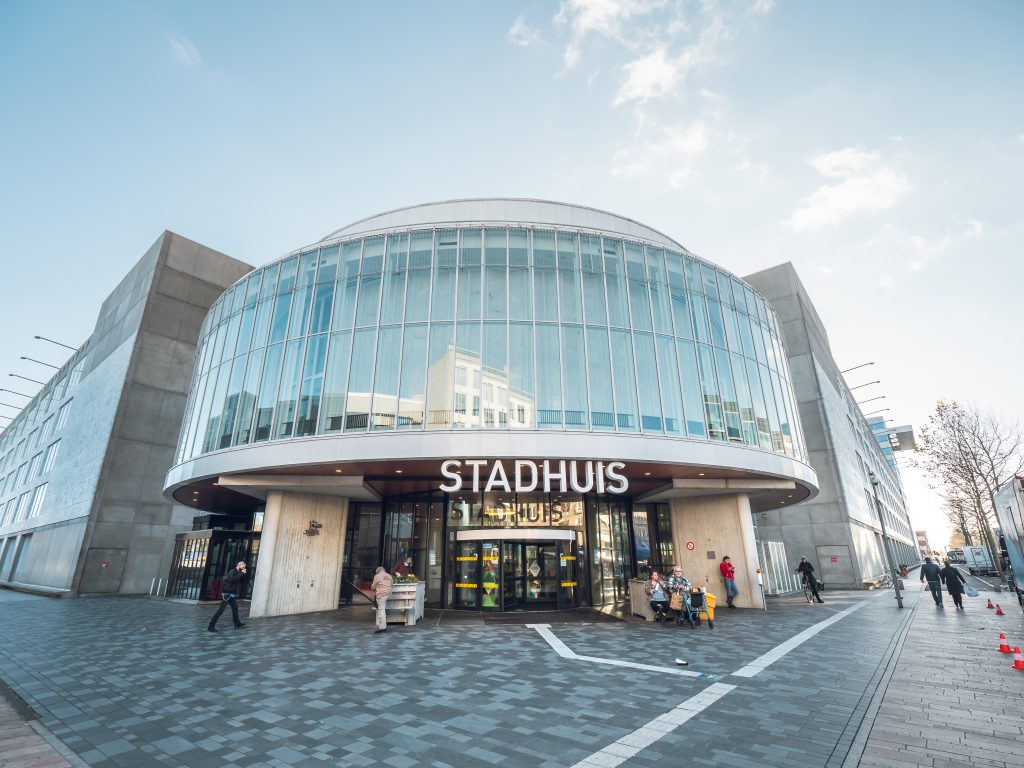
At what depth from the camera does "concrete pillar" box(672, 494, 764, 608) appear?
20688 mm

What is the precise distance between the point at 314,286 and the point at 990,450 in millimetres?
44593

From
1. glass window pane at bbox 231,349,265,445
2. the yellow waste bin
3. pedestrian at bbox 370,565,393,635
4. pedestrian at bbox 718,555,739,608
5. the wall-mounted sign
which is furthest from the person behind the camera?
pedestrian at bbox 718,555,739,608

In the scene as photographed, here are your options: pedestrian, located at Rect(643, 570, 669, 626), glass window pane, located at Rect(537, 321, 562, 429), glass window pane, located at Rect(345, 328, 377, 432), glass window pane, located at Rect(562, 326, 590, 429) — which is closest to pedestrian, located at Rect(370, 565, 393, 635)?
glass window pane, located at Rect(345, 328, 377, 432)

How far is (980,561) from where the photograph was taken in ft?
155

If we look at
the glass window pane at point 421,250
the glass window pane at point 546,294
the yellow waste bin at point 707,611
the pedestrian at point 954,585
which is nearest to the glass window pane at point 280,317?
the glass window pane at point 421,250

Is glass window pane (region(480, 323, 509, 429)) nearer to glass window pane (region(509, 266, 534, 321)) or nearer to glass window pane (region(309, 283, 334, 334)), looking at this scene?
glass window pane (region(509, 266, 534, 321))

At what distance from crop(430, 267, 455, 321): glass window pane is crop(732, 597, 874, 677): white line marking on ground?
533 inches

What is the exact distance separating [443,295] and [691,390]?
33.9 feet

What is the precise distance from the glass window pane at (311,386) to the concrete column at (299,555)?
15.0ft

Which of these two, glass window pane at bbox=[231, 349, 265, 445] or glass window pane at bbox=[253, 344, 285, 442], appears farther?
glass window pane at bbox=[231, 349, 265, 445]

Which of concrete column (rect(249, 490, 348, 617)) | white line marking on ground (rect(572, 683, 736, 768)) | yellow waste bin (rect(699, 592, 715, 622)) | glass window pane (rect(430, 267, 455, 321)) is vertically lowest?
white line marking on ground (rect(572, 683, 736, 768))

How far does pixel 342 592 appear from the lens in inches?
928

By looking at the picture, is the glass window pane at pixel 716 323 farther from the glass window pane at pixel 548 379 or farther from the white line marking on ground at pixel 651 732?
the white line marking on ground at pixel 651 732

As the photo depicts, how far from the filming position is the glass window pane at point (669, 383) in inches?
695
